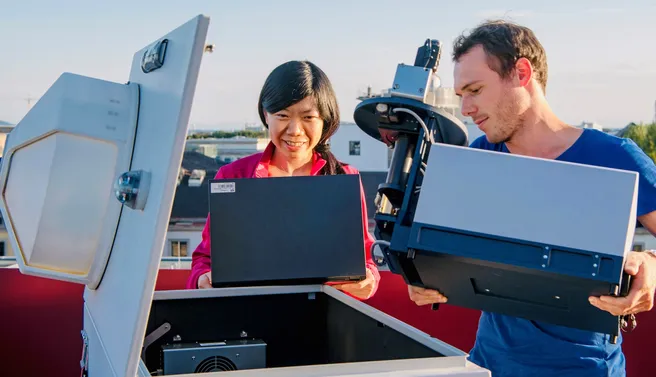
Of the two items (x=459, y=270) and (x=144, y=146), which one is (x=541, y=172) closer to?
(x=459, y=270)

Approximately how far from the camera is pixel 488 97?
1902mm

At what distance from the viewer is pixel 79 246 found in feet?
4.84

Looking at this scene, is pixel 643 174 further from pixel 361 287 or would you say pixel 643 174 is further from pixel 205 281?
pixel 205 281

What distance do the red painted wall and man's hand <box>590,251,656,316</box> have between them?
2.38 meters

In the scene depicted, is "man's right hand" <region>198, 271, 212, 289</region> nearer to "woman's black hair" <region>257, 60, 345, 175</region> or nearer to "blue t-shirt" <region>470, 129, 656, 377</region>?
"woman's black hair" <region>257, 60, 345, 175</region>

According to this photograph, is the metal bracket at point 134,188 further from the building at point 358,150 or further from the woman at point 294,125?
the building at point 358,150

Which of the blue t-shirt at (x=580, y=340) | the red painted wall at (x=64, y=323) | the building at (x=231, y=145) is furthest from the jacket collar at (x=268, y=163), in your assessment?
the building at (x=231, y=145)

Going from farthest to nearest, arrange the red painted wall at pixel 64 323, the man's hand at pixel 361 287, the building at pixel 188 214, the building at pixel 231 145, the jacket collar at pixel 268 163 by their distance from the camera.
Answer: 1. the building at pixel 231 145
2. the building at pixel 188 214
3. the red painted wall at pixel 64 323
4. the jacket collar at pixel 268 163
5. the man's hand at pixel 361 287

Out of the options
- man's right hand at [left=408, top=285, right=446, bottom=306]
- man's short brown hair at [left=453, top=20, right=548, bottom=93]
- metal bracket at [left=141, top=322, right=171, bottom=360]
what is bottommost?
metal bracket at [left=141, top=322, right=171, bottom=360]

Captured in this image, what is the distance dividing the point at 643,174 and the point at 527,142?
0.31 m

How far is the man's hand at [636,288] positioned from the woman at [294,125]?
90 centimetres

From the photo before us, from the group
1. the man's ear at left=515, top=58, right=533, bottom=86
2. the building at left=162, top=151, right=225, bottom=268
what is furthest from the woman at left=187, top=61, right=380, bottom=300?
the building at left=162, top=151, right=225, bottom=268

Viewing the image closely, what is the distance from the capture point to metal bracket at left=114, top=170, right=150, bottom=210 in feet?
3.94

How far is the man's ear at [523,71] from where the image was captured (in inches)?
75.6
